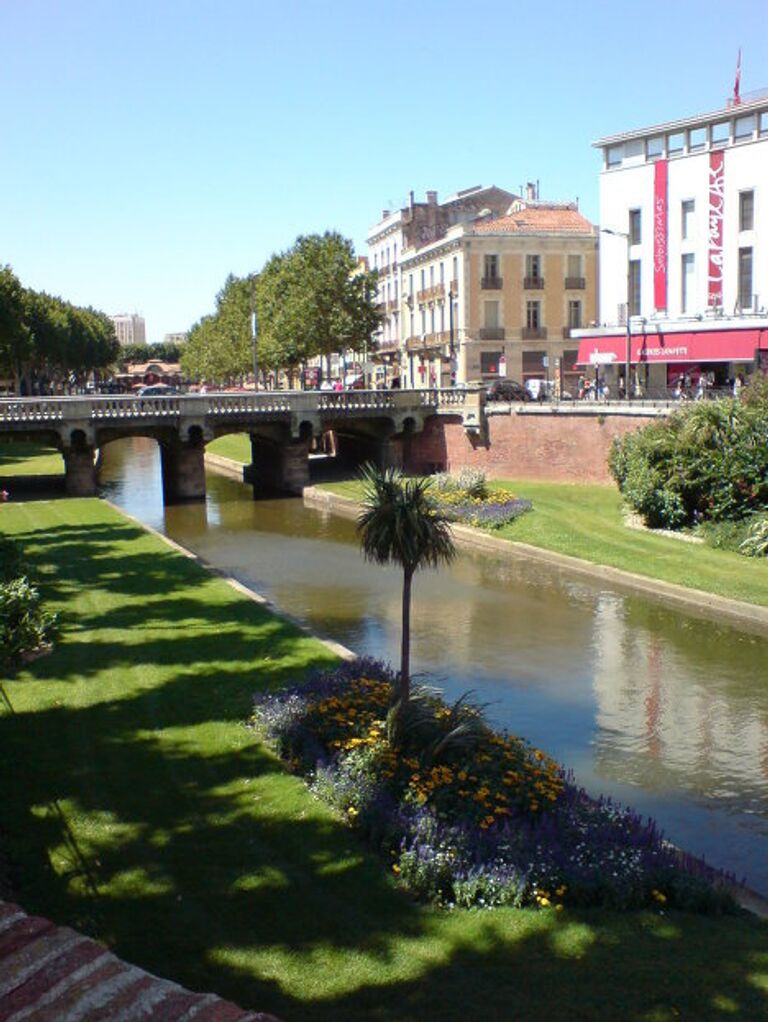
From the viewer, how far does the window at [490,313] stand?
67.8m

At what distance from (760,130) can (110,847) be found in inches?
1796

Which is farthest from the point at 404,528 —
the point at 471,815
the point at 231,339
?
the point at 231,339

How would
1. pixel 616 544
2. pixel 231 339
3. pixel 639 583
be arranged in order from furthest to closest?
1. pixel 231 339
2. pixel 616 544
3. pixel 639 583

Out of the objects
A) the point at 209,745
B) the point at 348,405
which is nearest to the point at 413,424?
the point at 348,405

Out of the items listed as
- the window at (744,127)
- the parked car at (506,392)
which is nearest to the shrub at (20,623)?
the parked car at (506,392)

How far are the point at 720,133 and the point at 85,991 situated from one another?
166ft

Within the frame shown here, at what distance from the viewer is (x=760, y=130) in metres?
46.7

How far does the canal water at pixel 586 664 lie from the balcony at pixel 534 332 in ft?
117

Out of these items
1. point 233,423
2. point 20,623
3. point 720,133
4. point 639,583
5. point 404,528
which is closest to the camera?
point 404,528

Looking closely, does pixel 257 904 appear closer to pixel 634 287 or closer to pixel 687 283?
pixel 687 283

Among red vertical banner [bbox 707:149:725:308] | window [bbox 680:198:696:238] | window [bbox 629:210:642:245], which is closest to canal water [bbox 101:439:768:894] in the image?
red vertical banner [bbox 707:149:725:308]

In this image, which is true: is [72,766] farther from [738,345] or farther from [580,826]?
[738,345]

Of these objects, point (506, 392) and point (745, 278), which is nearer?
point (745, 278)

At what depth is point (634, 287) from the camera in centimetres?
5362
